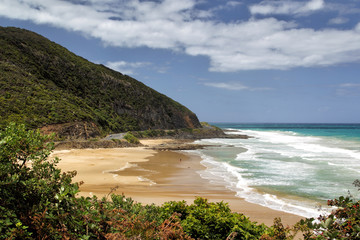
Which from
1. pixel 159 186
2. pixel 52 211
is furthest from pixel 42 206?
pixel 159 186

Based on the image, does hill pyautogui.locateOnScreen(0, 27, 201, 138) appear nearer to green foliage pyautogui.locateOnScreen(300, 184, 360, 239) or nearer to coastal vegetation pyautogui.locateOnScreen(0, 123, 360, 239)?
coastal vegetation pyautogui.locateOnScreen(0, 123, 360, 239)

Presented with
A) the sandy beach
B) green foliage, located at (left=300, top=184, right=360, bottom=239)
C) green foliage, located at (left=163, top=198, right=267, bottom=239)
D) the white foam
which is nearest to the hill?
the sandy beach

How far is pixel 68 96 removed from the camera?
49781 millimetres

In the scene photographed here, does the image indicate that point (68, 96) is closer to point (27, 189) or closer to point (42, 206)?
point (27, 189)

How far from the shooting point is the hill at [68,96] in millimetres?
36041

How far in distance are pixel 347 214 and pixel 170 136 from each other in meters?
62.5

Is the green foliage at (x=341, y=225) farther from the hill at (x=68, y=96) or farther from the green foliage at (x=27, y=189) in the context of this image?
the hill at (x=68, y=96)

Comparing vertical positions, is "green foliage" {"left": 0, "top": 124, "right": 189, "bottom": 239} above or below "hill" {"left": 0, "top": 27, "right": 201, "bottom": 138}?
below

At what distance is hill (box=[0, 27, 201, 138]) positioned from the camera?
3604 cm

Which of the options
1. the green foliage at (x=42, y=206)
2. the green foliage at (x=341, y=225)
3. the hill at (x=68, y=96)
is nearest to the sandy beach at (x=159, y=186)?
the green foliage at (x=42, y=206)

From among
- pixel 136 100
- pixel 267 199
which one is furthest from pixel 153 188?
pixel 136 100

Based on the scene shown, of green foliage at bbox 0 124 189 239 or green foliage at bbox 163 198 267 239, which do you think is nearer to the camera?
green foliage at bbox 0 124 189 239

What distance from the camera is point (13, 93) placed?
36.9 meters

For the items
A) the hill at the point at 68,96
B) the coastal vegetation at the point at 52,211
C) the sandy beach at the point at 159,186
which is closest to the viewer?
the coastal vegetation at the point at 52,211
